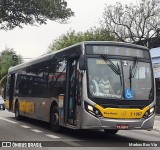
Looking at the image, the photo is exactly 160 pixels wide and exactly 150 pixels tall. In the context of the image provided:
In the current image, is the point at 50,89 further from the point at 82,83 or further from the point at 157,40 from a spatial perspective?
the point at 157,40

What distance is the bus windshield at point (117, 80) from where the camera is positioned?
13.1 metres

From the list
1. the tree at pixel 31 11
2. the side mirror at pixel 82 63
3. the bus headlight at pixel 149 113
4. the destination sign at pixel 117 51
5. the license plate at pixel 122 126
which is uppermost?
the tree at pixel 31 11

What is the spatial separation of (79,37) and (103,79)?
4371cm

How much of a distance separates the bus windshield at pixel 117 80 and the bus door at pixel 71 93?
84 centimetres

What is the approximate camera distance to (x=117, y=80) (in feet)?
43.5

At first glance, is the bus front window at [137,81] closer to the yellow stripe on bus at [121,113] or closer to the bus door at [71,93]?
the yellow stripe on bus at [121,113]

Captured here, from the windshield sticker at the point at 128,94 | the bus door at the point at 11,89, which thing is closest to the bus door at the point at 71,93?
the windshield sticker at the point at 128,94

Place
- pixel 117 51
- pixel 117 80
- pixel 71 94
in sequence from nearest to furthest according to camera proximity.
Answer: pixel 117 80 → pixel 117 51 → pixel 71 94

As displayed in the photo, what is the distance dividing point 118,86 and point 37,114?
A: 5.91 m

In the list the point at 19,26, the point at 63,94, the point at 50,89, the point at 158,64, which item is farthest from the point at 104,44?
the point at 158,64

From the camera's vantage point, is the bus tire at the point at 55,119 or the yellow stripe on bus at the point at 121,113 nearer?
the yellow stripe on bus at the point at 121,113

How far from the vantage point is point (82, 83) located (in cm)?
1316

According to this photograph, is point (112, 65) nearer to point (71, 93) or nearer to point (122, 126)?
point (71, 93)

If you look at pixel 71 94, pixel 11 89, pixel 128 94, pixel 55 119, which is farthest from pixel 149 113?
pixel 11 89
